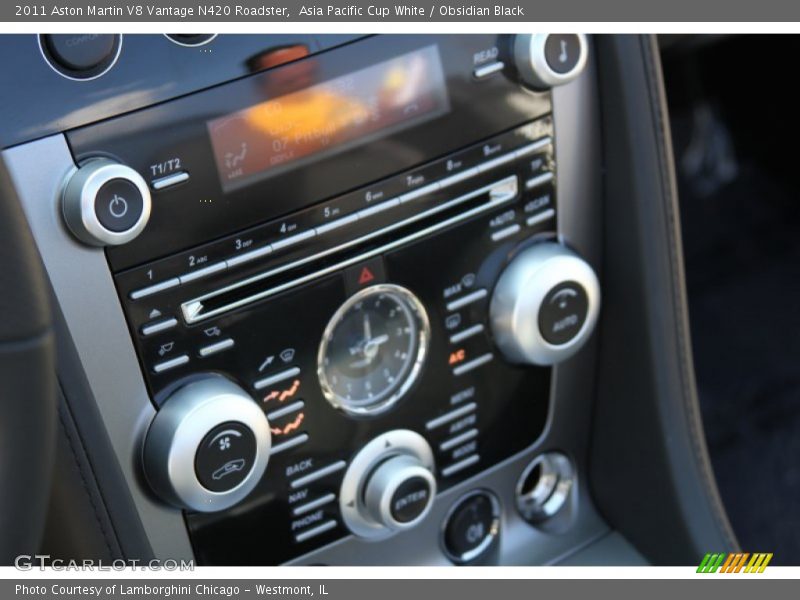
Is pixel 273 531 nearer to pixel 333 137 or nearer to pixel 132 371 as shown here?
pixel 132 371

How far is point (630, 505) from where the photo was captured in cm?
110

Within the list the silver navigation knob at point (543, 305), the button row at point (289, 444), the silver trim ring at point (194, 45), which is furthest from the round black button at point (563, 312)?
the silver trim ring at point (194, 45)

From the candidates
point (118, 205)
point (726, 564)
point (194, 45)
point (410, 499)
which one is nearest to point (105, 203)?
point (118, 205)

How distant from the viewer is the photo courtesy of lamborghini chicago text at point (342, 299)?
724 millimetres

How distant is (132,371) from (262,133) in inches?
7.2

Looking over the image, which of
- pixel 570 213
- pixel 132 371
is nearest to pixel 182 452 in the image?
pixel 132 371

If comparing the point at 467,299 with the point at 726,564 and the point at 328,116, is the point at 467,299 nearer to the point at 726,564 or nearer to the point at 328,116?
the point at 328,116

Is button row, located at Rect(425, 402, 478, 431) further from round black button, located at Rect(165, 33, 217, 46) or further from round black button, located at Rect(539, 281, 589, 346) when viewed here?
round black button, located at Rect(165, 33, 217, 46)

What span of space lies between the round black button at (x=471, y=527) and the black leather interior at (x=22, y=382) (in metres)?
0.46

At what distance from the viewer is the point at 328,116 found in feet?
2.64

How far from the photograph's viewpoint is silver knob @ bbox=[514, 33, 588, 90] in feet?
2.82

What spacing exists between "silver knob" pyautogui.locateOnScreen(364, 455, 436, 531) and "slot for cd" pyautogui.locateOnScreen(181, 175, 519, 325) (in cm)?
18

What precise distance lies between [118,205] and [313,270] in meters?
0.16

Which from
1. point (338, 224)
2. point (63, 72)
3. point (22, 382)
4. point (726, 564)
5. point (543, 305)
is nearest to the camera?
point (22, 382)
